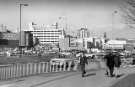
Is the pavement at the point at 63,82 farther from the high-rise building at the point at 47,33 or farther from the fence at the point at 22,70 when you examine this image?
the high-rise building at the point at 47,33

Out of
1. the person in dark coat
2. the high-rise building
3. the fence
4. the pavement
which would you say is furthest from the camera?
the high-rise building

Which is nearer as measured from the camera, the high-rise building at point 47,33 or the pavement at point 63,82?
the pavement at point 63,82

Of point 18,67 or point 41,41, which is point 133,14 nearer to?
point 18,67

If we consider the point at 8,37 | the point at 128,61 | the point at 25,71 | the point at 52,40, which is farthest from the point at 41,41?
the point at 25,71

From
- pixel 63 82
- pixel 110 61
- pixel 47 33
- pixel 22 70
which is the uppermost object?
pixel 47 33

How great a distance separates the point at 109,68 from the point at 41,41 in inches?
6086

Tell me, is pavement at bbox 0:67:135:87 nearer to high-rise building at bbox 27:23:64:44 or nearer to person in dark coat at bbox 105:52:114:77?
person in dark coat at bbox 105:52:114:77

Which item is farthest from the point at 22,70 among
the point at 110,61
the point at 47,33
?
the point at 47,33

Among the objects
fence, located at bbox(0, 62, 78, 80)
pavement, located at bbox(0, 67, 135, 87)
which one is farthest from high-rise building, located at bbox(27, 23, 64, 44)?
pavement, located at bbox(0, 67, 135, 87)

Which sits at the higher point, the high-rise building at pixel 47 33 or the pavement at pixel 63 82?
the high-rise building at pixel 47 33

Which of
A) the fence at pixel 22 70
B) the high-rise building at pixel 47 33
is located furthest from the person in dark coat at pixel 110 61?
the high-rise building at pixel 47 33

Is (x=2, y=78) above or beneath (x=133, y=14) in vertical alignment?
beneath

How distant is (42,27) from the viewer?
567 ft

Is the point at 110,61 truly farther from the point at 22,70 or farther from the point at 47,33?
the point at 47,33
